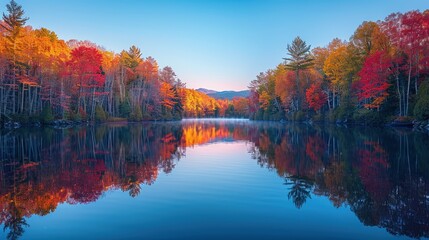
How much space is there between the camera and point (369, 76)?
124ft

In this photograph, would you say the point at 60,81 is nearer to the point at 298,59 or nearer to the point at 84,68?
the point at 84,68

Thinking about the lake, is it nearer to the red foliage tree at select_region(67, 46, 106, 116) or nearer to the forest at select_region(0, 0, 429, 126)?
the forest at select_region(0, 0, 429, 126)

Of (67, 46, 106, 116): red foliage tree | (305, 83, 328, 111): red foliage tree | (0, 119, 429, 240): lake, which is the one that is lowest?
(0, 119, 429, 240): lake

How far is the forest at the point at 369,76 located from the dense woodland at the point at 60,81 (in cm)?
3161

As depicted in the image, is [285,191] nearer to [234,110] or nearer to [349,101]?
[349,101]

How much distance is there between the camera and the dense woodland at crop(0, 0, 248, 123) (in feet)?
140

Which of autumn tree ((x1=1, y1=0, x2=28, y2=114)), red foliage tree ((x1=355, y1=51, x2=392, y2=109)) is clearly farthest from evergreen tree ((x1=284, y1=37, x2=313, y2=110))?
autumn tree ((x1=1, y1=0, x2=28, y2=114))

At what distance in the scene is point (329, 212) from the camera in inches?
286

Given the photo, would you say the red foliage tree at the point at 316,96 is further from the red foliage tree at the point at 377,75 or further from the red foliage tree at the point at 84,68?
the red foliage tree at the point at 84,68

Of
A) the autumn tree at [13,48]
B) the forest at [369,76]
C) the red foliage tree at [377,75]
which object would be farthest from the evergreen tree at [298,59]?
the autumn tree at [13,48]

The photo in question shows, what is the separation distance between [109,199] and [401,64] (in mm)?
38197

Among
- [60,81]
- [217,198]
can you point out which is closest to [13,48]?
[60,81]

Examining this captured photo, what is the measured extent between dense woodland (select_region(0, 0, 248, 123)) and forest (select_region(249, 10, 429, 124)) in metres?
31.6

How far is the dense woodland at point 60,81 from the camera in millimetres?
42719
